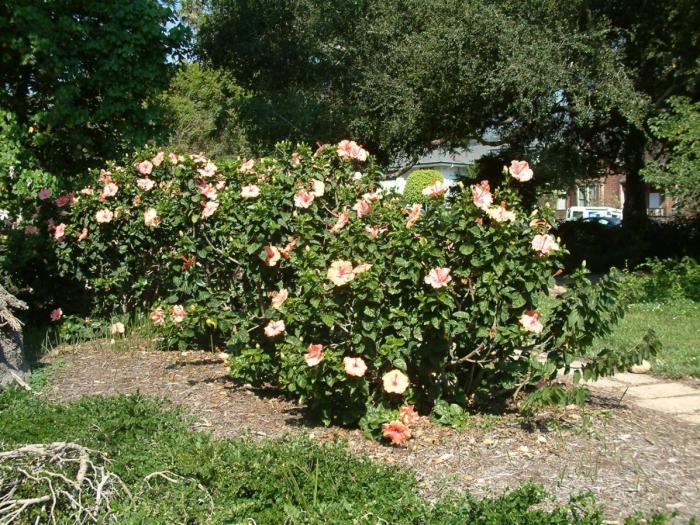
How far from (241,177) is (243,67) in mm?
11225

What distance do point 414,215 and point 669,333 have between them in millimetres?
4253

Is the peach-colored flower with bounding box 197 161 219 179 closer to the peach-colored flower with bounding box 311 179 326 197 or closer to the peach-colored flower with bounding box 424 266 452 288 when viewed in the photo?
the peach-colored flower with bounding box 311 179 326 197

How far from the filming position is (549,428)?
13.1 ft

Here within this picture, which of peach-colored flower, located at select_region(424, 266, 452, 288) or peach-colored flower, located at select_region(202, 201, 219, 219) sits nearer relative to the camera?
peach-colored flower, located at select_region(424, 266, 452, 288)

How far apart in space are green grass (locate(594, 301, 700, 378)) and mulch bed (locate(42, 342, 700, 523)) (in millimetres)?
571

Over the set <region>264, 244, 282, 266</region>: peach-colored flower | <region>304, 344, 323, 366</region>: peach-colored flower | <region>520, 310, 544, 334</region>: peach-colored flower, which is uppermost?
<region>264, 244, 282, 266</region>: peach-colored flower

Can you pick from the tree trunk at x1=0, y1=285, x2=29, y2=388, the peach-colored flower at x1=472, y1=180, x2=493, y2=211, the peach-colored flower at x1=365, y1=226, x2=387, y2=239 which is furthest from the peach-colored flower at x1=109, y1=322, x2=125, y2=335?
the peach-colored flower at x1=472, y1=180, x2=493, y2=211

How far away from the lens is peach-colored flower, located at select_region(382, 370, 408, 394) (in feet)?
12.8

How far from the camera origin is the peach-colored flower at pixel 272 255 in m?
4.75

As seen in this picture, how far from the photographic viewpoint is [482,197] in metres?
3.92

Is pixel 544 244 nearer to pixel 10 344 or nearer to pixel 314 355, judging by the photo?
pixel 314 355

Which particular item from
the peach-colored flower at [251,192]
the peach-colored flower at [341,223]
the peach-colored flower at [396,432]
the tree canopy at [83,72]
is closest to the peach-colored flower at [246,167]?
the peach-colored flower at [251,192]

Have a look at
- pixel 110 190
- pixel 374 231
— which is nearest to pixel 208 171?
pixel 110 190

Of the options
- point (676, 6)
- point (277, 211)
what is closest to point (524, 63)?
point (676, 6)
